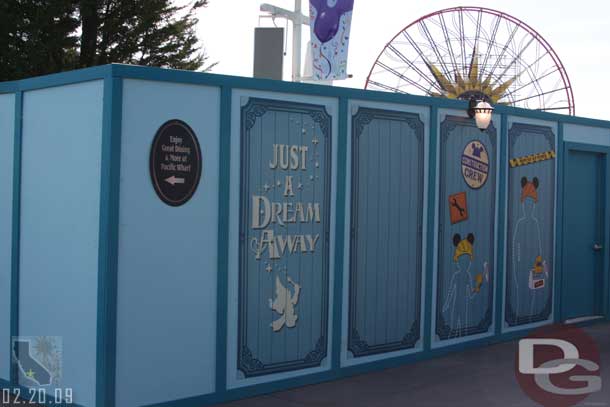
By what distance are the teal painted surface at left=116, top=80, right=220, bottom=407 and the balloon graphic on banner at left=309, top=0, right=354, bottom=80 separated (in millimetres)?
5528

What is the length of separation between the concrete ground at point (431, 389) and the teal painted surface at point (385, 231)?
42 cm

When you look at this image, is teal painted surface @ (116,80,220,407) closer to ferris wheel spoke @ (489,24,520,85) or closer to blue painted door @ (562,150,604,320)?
blue painted door @ (562,150,604,320)

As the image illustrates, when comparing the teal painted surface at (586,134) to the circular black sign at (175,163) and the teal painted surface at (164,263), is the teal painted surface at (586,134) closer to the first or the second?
the teal painted surface at (164,263)

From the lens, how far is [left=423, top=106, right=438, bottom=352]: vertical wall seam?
9.61 m

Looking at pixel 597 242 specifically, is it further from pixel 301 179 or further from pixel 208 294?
pixel 208 294

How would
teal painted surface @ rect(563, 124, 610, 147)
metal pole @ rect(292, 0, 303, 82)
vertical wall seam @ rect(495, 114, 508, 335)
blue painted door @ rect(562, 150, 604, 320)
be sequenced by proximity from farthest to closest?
metal pole @ rect(292, 0, 303, 82) < blue painted door @ rect(562, 150, 604, 320) < teal painted surface @ rect(563, 124, 610, 147) < vertical wall seam @ rect(495, 114, 508, 335)

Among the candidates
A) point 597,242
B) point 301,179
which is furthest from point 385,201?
point 597,242

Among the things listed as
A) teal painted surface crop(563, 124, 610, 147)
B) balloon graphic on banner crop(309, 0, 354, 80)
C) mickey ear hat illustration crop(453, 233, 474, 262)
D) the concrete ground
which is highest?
balloon graphic on banner crop(309, 0, 354, 80)

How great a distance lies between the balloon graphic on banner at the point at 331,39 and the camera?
1288 centimetres

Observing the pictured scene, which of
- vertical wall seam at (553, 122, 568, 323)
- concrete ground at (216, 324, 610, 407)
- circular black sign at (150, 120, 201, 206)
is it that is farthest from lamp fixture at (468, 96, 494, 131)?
circular black sign at (150, 120, 201, 206)

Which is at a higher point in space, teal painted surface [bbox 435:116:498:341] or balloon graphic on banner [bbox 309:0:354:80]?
Answer: balloon graphic on banner [bbox 309:0:354:80]

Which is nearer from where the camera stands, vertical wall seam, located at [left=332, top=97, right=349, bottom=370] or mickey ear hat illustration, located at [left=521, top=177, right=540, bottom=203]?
vertical wall seam, located at [left=332, top=97, right=349, bottom=370]

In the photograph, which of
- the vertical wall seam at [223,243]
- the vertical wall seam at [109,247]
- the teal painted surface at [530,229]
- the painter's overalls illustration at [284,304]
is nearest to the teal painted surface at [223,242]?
the vertical wall seam at [223,243]
